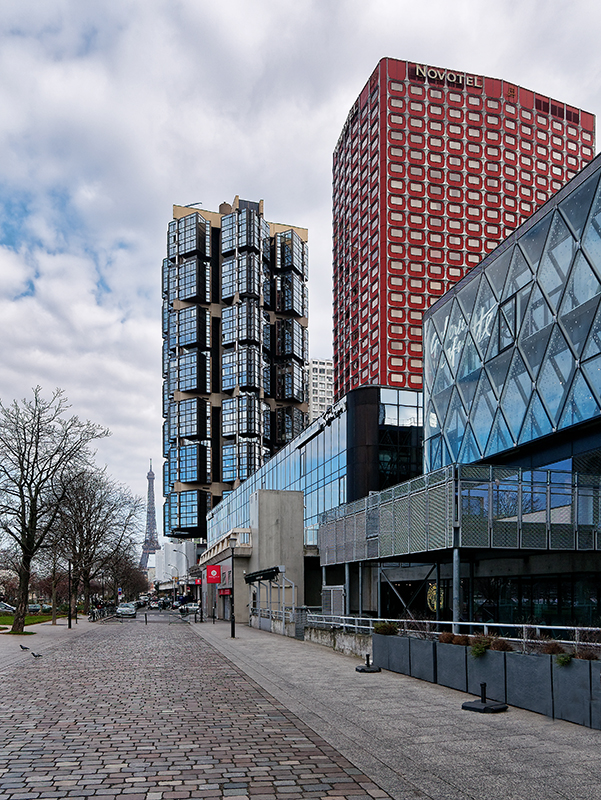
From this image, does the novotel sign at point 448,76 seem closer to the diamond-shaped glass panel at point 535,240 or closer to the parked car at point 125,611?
the parked car at point 125,611

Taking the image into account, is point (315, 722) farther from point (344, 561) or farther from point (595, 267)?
point (344, 561)

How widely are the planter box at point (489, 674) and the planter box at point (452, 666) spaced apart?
23 cm

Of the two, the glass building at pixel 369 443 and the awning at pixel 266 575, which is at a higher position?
the glass building at pixel 369 443

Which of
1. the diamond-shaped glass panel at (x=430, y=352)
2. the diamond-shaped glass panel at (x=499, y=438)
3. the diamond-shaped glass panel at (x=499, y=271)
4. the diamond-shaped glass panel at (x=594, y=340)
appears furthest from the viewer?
the diamond-shaped glass panel at (x=430, y=352)

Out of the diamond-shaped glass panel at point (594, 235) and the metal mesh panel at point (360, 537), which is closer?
the diamond-shaped glass panel at point (594, 235)

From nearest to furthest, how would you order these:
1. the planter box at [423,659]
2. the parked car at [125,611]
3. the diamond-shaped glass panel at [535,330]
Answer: the planter box at [423,659]
the diamond-shaped glass panel at [535,330]
the parked car at [125,611]

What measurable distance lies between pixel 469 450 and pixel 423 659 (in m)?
15.3

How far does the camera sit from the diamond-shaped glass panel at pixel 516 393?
27312mm

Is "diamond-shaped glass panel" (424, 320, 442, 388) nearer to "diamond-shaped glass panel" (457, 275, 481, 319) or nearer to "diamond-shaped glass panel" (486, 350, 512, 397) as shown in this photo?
"diamond-shaped glass panel" (457, 275, 481, 319)

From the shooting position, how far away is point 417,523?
23.7 metres

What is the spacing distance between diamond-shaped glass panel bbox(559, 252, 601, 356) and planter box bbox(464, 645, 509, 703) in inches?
498

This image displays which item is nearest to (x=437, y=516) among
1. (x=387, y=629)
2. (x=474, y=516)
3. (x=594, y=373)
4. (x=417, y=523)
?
(x=474, y=516)

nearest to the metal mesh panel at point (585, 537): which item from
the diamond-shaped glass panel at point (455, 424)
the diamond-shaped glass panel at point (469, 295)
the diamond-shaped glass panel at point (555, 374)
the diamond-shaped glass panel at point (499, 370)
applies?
the diamond-shaped glass panel at point (555, 374)

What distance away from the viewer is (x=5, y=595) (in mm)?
112812
